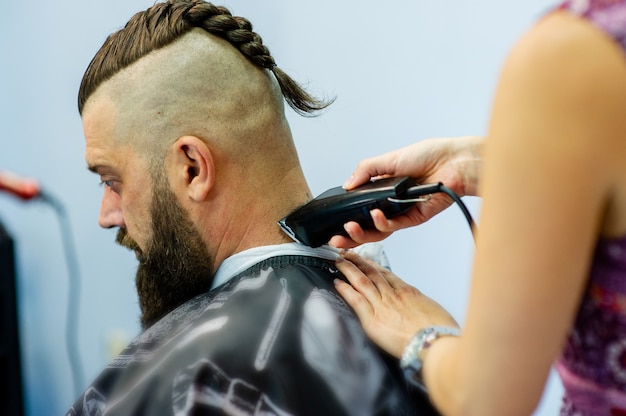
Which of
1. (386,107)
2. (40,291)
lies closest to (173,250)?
(386,107)

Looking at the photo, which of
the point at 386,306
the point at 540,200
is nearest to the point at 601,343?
the point at 540,200

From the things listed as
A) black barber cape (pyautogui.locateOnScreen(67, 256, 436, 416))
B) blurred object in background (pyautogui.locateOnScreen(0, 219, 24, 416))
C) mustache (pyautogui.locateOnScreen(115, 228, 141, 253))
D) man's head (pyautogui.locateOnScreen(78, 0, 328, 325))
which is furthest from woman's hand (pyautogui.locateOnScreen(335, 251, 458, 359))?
blurred object in background (pyautogui.locateOnScreen(0, 219, 24, 416))

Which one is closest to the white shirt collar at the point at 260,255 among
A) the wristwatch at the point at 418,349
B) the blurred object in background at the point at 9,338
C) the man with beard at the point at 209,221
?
the man with beard at the point at 209,221

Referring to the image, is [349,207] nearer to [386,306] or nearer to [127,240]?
[386,306]

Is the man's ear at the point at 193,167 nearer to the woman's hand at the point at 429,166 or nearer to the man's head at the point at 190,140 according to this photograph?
the man's head at the point at 190,140

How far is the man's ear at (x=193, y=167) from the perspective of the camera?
114cm

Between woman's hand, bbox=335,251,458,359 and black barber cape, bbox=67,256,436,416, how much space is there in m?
0.02

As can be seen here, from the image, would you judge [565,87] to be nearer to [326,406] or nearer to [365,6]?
[326,406]

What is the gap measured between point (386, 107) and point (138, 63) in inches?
24.0

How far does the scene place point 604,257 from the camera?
0.69 m

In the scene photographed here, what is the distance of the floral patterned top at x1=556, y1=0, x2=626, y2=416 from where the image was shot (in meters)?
0.63

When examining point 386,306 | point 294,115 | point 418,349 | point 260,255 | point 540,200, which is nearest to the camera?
point 540,200

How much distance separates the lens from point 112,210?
1269 millimetres

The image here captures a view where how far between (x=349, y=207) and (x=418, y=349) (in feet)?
0.80
